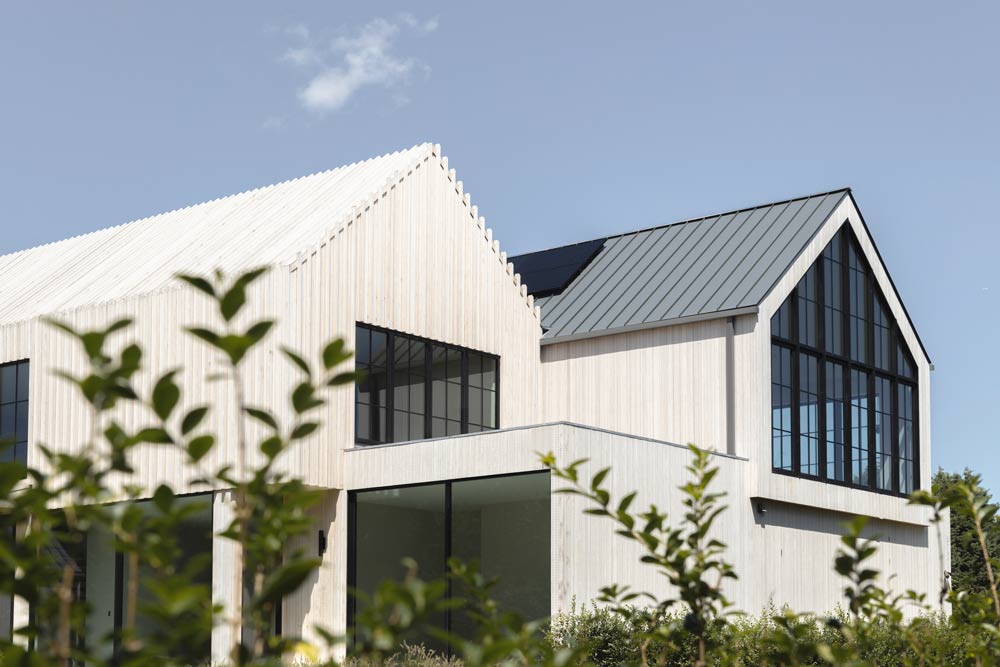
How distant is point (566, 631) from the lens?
15859 millimetres

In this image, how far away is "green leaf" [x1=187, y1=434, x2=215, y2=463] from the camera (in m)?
2.71

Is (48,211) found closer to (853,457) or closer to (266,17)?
(266,17)

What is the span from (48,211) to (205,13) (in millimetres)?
6326

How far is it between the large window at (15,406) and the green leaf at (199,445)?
766 inches

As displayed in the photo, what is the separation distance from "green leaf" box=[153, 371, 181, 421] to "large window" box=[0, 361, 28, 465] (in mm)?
19517

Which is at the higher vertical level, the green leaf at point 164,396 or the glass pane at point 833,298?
the glass pane at point 833,298

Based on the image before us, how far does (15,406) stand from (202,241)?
3.86 metres

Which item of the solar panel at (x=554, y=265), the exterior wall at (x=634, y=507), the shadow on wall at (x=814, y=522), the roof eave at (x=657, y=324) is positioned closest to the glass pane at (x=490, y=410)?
the roof eave at (x=657, y=324)

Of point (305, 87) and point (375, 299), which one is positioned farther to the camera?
point (305, 87)

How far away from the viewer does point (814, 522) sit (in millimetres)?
21234

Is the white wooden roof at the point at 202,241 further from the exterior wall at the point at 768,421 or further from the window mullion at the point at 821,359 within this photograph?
the window mullion at the point at 821,359

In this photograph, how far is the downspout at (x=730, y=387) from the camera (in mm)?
20188

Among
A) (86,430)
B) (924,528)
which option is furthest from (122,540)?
(924,528)

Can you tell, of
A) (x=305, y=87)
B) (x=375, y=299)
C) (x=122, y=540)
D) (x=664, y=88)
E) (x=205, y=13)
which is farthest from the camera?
(x=305, y=87)
